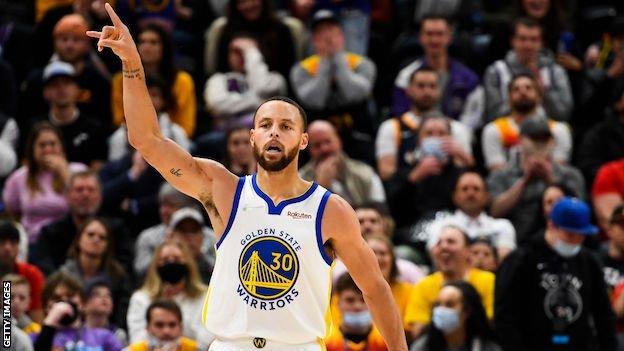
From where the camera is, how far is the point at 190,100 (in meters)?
15.3

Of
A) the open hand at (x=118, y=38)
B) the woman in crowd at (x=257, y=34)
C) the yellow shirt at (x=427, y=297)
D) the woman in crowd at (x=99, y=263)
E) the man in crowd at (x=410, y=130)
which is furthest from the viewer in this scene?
the woman in crowd at (x=257, y=34)

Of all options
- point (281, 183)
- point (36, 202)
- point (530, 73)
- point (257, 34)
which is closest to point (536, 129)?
point (530, 73)

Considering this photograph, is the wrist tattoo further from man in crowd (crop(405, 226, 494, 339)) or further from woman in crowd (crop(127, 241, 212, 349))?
man in crowd (crop(405, 226, 494, 339))

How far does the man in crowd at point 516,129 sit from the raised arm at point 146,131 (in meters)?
6.71

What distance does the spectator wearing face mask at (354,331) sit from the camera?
11.6m

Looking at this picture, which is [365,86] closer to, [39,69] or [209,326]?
[39,69]

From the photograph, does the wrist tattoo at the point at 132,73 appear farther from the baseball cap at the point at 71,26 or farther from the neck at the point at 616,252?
the baseball cap at the point at 71,26

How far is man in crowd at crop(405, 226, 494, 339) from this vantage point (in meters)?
12.2

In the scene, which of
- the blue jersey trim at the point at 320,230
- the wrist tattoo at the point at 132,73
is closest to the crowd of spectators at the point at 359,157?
the blue jersey trim at the point at 320,230

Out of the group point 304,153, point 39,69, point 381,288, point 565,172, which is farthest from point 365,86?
point 381,288

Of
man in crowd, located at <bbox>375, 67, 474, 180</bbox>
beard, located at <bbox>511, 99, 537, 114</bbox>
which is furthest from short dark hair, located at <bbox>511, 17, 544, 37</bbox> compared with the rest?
man in crowd, located at <bbox>375, 67, 474, 180</bbox>

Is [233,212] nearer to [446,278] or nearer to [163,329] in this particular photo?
[163,329]

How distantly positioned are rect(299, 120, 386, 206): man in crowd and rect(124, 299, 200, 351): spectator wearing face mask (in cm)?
259

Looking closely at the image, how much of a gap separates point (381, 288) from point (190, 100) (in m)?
7.30
